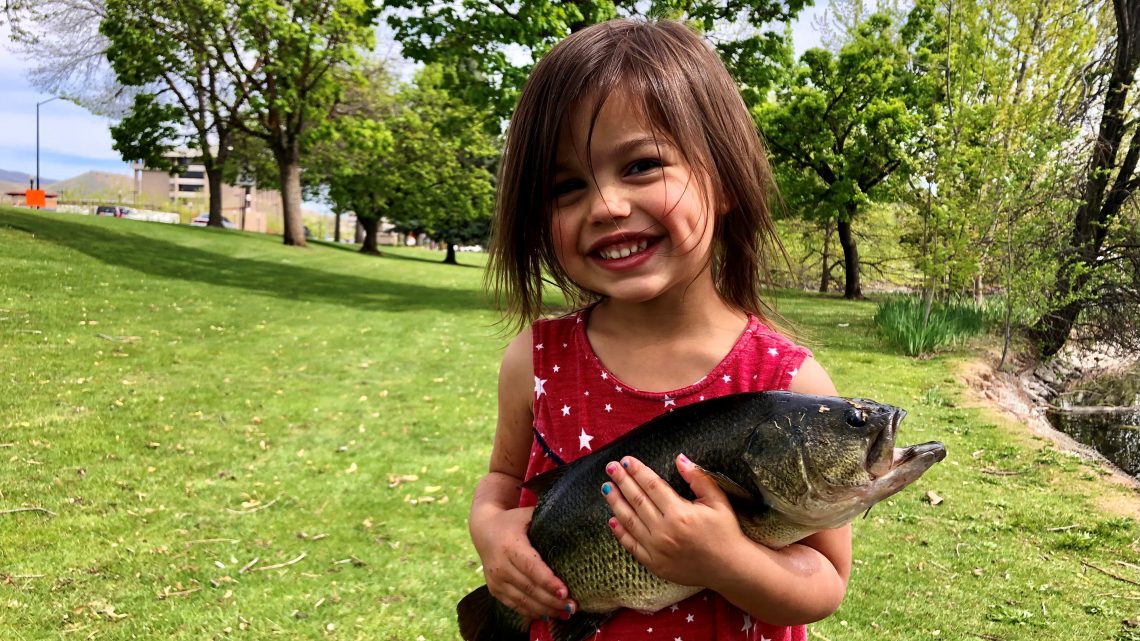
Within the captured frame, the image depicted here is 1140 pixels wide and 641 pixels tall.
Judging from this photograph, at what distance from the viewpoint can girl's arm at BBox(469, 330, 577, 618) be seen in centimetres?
138

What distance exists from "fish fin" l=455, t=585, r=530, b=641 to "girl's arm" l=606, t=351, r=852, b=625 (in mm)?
459

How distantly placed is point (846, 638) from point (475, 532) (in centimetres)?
296

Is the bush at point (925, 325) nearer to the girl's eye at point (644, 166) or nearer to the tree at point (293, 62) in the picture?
the girl's eye at point (644, 166)

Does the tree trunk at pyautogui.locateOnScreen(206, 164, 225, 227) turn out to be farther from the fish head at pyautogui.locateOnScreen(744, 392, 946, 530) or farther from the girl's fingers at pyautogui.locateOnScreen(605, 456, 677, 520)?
the fish head at pyautogui.locateOnScreen(744, 392, 946, 530)

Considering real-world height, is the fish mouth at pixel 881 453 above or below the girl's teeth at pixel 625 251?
below

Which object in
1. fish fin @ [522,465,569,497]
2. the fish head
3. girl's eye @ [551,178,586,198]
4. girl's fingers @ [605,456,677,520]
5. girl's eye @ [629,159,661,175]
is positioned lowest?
fish fin @ [522,465,569,497]

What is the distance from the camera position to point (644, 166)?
1399mm

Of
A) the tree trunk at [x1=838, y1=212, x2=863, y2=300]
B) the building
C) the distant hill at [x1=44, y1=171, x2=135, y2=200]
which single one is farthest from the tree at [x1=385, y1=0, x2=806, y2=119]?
the distant hill at [x1=44, y1=171, x2=135, y2=200]

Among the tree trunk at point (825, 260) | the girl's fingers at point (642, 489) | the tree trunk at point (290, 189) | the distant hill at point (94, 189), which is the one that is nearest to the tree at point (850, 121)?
the tree trunk at point (825, 260)

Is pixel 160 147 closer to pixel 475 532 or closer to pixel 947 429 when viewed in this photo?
pixel 947 429

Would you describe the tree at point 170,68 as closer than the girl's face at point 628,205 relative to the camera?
No

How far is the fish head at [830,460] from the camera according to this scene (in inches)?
44.0

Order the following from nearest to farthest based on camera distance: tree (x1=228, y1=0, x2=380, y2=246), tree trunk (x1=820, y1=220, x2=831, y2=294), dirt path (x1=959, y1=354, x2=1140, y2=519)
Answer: dirt path (x1=959, y1=354, x2=1140, y2=519), tree (x1=228, y1=0, x2=380, y2=246), tree trunk (x1=820, y1=220, x2=831, y2=294)

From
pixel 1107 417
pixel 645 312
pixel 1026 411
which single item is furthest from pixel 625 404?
pixel 1107 417
